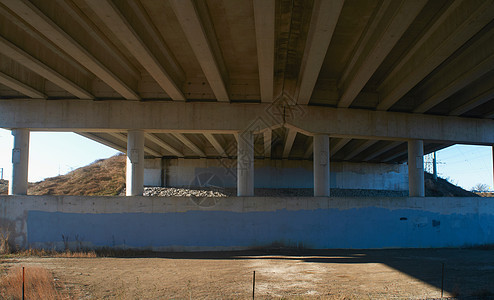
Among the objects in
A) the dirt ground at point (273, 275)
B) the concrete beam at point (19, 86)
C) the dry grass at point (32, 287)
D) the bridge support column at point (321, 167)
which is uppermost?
the concrete beam at point (19, 86)

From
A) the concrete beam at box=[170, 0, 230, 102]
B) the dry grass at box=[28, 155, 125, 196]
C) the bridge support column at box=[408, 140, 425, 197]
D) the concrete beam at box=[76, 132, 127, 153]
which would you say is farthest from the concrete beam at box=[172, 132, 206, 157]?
the bridge support column at box=[408, 140, 425, 197]

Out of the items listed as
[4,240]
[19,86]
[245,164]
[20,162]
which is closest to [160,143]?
[20,162]

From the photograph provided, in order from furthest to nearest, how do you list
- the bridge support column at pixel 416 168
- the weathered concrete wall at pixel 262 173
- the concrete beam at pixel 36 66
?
1. the weathered concrete wall at pixel 262 173
2. the bridge support column at pixel 416 168
3. the concrete beam at pixel 36 66

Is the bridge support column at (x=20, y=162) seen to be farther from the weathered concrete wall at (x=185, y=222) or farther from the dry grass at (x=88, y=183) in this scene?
the dry grass at (x=88, y=183)

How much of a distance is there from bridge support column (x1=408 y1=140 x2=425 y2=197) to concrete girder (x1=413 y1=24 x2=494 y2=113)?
11.4 ft

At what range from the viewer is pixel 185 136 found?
22.7 meters

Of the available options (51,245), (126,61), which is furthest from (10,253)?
(126,61)

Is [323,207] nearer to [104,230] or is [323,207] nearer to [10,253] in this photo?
[104,230]

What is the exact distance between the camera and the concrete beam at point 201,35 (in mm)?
8680

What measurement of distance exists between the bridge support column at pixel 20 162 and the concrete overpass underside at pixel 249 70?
5 centimetres

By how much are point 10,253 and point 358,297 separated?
13.7 m

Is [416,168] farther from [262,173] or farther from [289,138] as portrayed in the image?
[262,173]

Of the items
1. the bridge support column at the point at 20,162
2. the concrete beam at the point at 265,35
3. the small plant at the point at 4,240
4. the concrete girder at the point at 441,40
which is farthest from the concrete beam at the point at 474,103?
the small plant at the point at 4,240

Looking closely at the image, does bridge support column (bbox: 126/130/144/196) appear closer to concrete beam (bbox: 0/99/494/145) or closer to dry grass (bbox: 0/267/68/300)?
concrete beam (bbox: 0/99/494/145)
